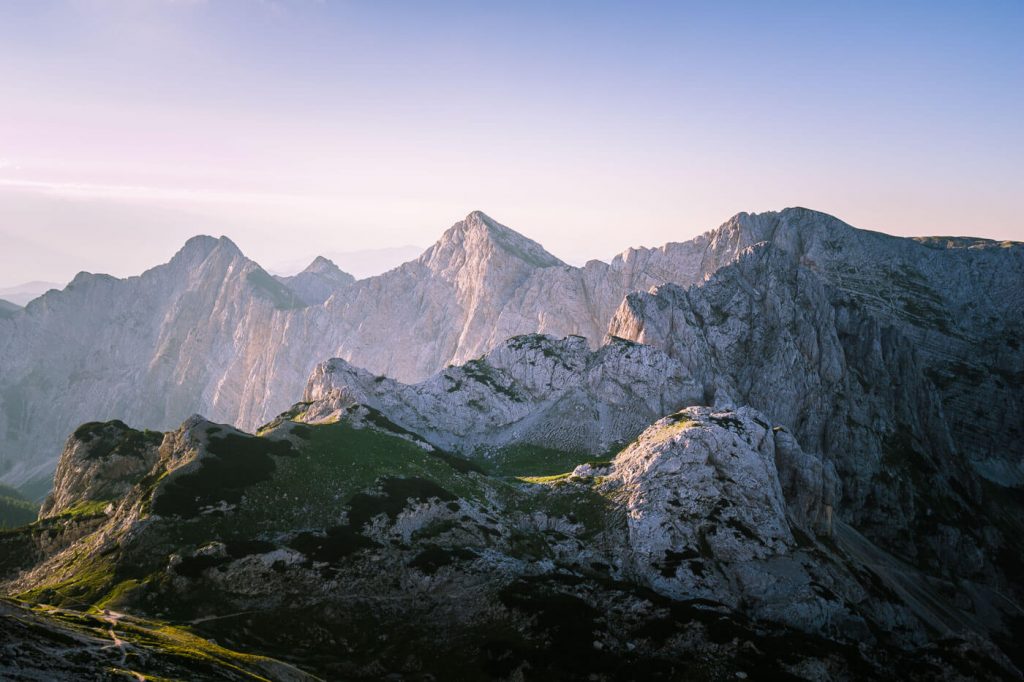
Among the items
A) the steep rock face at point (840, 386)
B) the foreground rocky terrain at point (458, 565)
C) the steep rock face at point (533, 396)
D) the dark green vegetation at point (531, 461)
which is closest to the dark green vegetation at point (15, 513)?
the foreground rocky terrain at point (458, 565)

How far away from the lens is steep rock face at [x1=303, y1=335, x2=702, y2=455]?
112500 millimetres

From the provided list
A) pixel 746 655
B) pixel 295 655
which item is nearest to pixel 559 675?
pixel 746 655

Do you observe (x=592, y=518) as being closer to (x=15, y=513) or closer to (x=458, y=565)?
(x=458, y=565)

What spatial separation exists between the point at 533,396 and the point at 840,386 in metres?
65.8

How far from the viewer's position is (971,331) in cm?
17888

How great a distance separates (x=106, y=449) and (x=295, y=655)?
68511mm

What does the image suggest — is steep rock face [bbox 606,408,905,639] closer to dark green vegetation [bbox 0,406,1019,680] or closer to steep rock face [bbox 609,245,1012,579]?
dark green vegetation [bbox 0,406,1019,680]

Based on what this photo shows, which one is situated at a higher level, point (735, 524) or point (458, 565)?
point (735, 524)

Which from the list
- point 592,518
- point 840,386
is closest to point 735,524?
point 592,518

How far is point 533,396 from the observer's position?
120812mm

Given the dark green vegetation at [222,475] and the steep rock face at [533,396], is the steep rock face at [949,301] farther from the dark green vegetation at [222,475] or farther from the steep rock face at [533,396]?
the dark green vegetation at [222,475]

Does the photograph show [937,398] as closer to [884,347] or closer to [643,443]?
[884,347]

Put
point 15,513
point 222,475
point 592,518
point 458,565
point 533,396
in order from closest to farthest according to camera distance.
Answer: point 458,565
point 222,475
point 592,518
point 533,396
point 15,513

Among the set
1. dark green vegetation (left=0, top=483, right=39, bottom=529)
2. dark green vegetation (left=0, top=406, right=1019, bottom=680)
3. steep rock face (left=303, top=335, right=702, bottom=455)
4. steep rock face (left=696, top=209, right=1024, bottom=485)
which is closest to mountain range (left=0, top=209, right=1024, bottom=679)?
dark green vegetation (left=0, top=406, right=1019, bottom=680)
